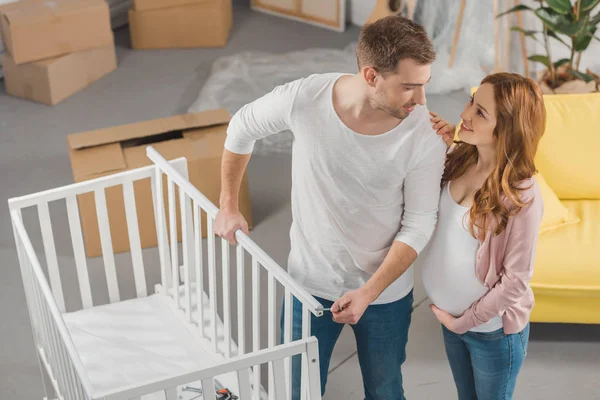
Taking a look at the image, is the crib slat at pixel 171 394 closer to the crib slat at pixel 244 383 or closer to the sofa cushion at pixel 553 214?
the crib slat at pixel 244 383

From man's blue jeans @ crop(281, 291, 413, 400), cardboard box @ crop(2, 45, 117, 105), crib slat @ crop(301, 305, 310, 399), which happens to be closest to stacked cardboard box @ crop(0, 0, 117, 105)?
cardboard box @ crop(2, 45, 117, 105)

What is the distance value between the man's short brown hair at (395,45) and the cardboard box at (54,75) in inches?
123

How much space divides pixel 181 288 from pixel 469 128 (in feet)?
3.74

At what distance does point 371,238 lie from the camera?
1.90 m

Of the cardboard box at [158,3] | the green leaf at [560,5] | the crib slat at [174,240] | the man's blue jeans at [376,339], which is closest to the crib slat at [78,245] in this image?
the crib slat at [174,240]

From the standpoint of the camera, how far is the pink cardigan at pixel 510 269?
1.75 m

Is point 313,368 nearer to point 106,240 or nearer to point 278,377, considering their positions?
point 278,377

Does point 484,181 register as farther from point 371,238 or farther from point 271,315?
point 271,315

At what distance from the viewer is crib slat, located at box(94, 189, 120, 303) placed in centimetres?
239

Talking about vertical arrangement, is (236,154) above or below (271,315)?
above

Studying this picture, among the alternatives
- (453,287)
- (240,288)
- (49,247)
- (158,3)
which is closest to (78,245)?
(49,247)

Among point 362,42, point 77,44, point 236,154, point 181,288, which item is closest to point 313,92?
point 362,42

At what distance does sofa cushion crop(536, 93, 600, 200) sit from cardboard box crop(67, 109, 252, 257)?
118cm

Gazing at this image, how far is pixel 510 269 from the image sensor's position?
1.80 m
